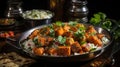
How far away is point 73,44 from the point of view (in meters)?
2.40

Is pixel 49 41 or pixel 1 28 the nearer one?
pixel 49 41

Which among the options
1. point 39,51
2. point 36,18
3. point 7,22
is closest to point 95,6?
point 36,18

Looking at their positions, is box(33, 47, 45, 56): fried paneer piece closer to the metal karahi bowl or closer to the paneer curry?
the paneer curry

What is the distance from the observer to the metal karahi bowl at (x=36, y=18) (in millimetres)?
3210

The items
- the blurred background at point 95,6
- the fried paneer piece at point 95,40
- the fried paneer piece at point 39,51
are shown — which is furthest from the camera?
the blurred background at point 95,6

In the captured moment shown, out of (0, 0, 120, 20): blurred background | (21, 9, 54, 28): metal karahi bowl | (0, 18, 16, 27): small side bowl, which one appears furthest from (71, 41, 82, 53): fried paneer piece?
(0, 0, 120, 20): blurred background

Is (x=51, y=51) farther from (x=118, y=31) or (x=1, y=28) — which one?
(x=1, y=28)

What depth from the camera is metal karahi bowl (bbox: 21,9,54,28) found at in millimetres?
3210

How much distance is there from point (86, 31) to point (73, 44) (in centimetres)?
36

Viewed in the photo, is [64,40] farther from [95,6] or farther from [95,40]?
[95,6]

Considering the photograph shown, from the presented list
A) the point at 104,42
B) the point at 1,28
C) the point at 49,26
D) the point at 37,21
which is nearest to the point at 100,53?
the point at 104,42

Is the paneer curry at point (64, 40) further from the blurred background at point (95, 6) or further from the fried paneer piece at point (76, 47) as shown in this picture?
the blurred background at point (95, 6)

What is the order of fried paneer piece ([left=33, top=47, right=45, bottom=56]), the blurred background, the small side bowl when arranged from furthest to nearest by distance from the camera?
the blurred background < the small side bowl < fried paneer piece ([left=33, top=47, right=45, bottom=56])

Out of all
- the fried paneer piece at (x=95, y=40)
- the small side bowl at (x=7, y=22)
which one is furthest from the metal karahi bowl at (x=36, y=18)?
the fried paneer piece at (x=95, y=40)
